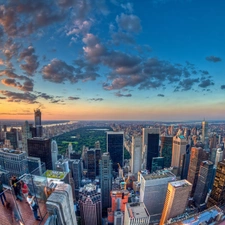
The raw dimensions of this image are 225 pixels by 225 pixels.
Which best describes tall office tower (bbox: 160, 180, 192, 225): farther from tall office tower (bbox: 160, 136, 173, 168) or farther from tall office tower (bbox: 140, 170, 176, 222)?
tall office tower (bbox: 160, 136, 173, 168)

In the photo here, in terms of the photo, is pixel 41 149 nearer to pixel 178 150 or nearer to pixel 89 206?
pixel 89 206

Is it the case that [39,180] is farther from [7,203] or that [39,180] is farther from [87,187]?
[87,187]

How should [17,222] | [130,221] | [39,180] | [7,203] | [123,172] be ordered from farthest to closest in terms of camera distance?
[123,172] → [130,221] → [39,180] → [7,203] → [17,222]

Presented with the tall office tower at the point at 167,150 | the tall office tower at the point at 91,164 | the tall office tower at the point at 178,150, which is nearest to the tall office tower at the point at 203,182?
the tall office tower at the point at 178,150

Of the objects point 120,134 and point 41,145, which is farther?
point 120,134

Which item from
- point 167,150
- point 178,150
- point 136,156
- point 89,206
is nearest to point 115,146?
point 136,156

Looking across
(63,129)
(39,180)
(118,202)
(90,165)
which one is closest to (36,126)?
(63,129)

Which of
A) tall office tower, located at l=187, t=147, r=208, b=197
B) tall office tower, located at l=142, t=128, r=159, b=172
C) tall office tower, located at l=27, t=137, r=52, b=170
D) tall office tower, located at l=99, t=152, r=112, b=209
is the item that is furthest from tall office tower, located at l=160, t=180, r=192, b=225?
tall office tower, located at l=27, t=137, r=52, b=170
